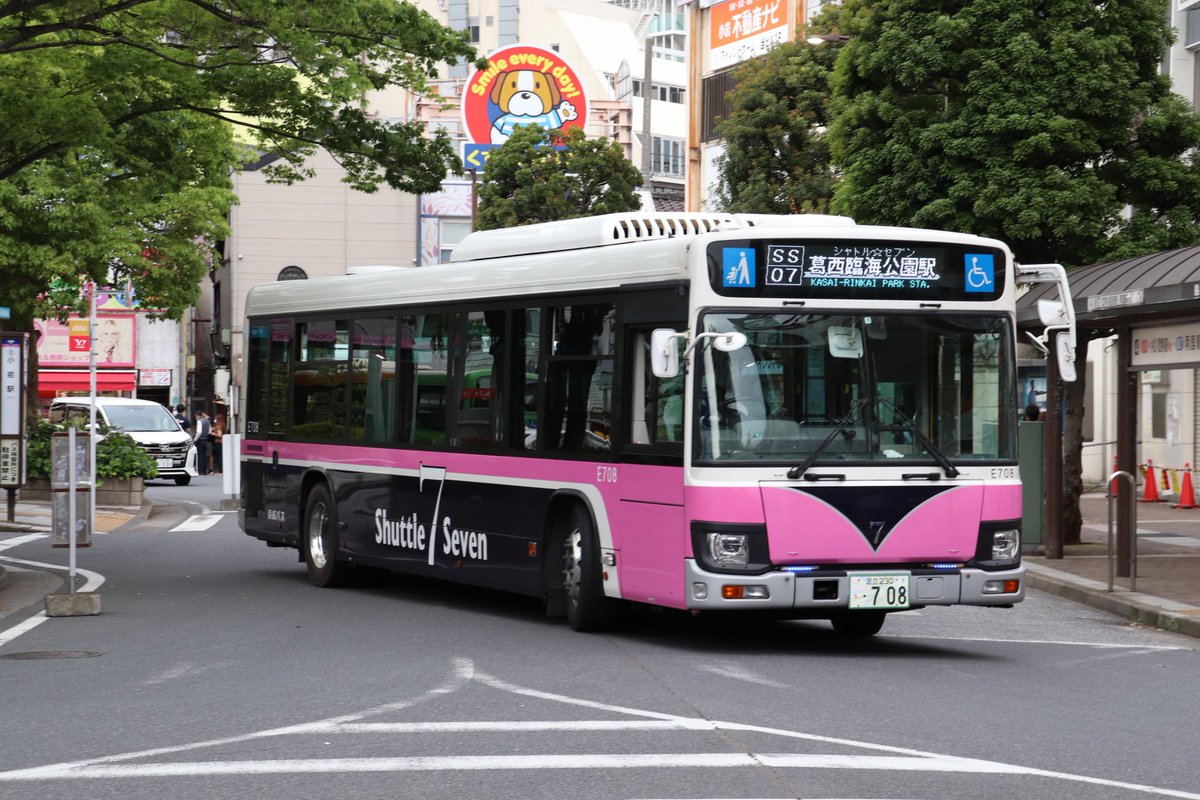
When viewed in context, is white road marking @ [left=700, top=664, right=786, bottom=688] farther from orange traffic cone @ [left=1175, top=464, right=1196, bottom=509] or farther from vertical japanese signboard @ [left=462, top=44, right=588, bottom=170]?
vertical japanese signboard @ [left=462, top=44, right=588, bottom=170]

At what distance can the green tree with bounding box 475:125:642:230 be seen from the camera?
153 feet

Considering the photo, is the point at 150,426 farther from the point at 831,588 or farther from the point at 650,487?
the point at 831,588

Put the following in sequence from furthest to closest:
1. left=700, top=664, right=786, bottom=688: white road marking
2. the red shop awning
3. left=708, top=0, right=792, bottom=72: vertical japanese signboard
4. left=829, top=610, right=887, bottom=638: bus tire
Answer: the red shop awning
left=708, top=0, right=792, bottom=72: vertical japanese signboard
left=829, top=610, right=887, bottom=638: bus tire
left=700, top=664, right=786, bottom=688: white road marking

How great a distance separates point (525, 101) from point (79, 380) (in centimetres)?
2158

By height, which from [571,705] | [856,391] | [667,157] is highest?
[667,157]

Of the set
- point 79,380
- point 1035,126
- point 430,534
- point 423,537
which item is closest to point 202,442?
point 79,380

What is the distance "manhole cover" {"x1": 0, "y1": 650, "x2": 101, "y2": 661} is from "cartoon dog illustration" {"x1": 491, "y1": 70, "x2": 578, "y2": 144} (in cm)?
4766

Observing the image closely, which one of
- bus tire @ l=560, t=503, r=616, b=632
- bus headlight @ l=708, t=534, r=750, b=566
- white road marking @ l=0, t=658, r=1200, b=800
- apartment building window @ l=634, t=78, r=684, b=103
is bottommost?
white road marking @ l=0, t=658, r=1200, b=800

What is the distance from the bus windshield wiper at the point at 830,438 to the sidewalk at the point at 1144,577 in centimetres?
425

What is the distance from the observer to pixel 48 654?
12141 mm

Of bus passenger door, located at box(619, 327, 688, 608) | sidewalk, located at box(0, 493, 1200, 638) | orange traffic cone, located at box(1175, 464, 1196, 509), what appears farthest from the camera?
orange traffic cone, located at box(1175, 464, 1196, 509)

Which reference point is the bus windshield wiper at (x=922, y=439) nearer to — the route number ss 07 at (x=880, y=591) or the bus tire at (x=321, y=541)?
the route number ss 07 at (x=880, y=591)

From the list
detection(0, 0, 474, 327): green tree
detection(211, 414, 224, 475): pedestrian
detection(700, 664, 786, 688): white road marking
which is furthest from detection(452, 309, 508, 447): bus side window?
detection(211, 414, 224, 475): pedestrian

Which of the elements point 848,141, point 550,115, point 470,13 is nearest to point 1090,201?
point 848,141
